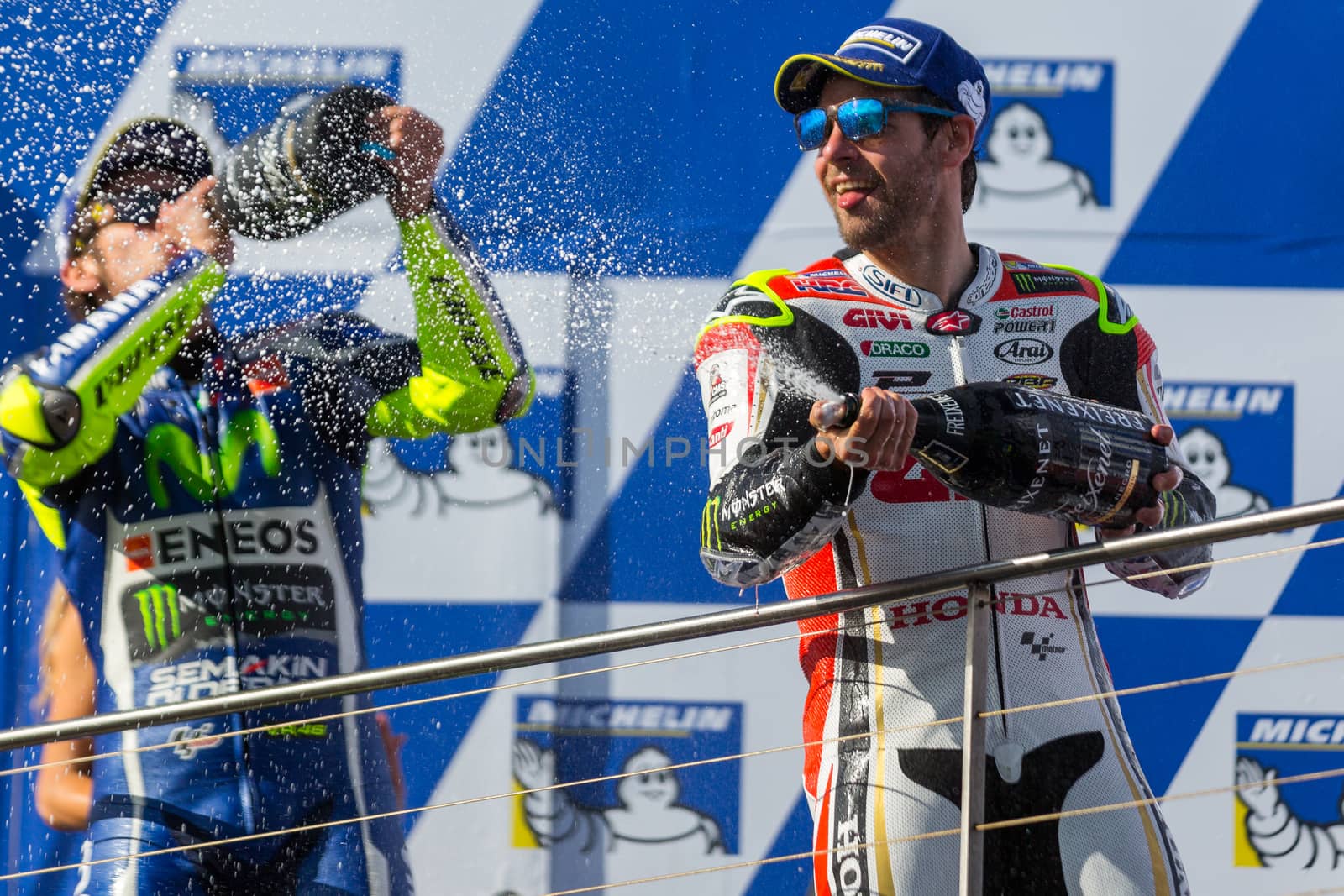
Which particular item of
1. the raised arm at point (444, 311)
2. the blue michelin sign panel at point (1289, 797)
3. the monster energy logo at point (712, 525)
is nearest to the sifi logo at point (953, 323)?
the monster energy logo at point (712, 525)

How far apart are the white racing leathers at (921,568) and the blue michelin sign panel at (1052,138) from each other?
3.34 feet

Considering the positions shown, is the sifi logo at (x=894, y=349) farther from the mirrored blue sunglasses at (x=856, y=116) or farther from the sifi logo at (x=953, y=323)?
the mirrored blue sunglasses at (x=856, y=116)

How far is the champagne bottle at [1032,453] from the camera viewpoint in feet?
4.41

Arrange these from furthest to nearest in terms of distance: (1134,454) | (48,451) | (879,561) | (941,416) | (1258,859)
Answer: (1258,859), (48,451), (879,561), (1134,454), (941,416)

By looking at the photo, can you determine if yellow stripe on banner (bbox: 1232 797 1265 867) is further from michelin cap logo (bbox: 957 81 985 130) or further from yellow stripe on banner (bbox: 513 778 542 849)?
michelin cap logo (bbox: 957 81 985 130)

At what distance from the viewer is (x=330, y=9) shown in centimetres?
278

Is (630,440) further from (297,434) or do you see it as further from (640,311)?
(297,434)

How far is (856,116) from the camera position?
1684mm

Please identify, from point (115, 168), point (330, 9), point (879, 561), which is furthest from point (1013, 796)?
point (330, 9)

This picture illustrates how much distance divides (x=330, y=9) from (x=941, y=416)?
191 cm

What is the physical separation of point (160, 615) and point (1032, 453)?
4.90 ft

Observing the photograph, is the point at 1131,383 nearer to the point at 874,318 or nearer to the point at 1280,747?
the point at 874,318

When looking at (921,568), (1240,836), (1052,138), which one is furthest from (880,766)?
(1052,138)

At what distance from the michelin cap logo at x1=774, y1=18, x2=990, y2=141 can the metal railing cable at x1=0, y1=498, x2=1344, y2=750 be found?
0.63 m
